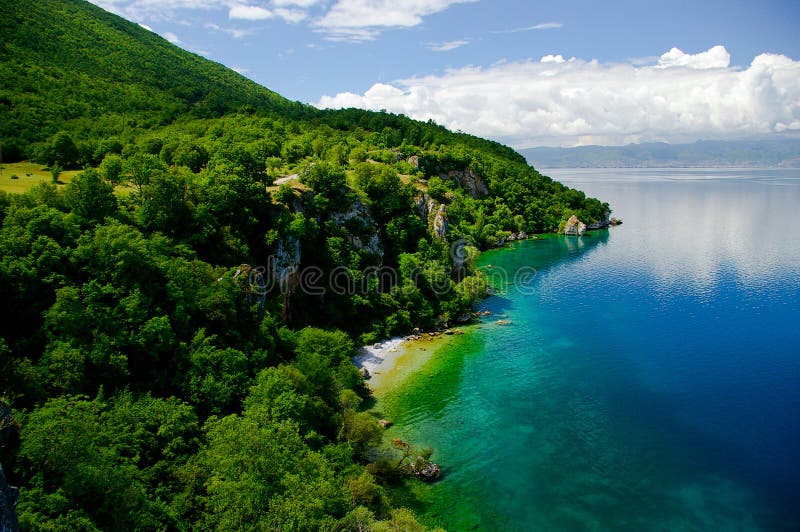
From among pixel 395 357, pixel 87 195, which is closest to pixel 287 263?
pixel 395 357

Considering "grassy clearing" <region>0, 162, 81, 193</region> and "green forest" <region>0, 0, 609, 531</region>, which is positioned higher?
"grassy clearing" <region>0, 162, 81, 193</region>

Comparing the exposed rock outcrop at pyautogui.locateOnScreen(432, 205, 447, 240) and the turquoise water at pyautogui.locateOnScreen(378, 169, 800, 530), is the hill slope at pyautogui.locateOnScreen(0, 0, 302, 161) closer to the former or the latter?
the exposed rock outcrop at pyautogui.locateOnScreen(432, 205, 447, 240)

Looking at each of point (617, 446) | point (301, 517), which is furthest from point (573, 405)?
point (301, 517)

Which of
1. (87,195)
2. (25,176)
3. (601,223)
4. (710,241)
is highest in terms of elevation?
(25,176)

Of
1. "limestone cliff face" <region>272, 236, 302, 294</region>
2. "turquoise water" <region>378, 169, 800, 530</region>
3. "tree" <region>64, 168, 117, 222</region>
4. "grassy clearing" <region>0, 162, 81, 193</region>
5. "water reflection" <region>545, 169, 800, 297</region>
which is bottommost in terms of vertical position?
"turquoise water" <region>378, 169, 800, 530</region>

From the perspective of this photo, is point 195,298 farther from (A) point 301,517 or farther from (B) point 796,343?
(B) point 796,343

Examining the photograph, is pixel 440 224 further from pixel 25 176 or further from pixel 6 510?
pixel 6 510

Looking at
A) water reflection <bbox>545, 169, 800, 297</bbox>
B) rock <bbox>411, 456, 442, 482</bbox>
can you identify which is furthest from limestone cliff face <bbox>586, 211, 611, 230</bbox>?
rock <bbox>411, 456, 442, 482</bbox>
